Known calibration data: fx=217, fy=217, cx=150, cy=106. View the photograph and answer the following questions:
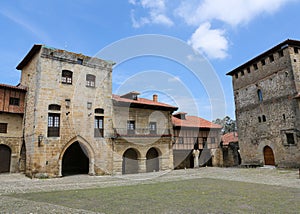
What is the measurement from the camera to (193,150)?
1013 inches

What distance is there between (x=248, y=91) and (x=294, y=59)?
5762mm

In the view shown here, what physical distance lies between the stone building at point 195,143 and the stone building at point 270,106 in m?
3.17

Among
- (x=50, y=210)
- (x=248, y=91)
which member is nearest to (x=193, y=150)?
(x=248, y=91)

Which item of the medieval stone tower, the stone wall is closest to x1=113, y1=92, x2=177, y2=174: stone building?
the medieval stone tower

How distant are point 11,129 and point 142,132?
11129 millimetres

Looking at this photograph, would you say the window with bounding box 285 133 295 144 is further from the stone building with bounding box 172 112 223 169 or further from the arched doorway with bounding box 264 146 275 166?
the stone building with bounding box 172 112 223 169

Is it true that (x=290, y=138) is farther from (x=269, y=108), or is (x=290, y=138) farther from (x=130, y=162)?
(x=130, y=162)

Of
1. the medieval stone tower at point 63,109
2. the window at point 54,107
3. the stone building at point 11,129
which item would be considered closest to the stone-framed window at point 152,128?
the medieval stone tower at point 63,109

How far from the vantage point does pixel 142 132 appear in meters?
20.9

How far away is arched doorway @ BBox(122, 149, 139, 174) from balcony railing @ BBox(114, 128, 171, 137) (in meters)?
1.84

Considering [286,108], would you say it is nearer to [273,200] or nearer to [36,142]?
[273,200]

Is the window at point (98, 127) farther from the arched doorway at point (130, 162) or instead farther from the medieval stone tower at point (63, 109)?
the arched doorway at point (130, 162)

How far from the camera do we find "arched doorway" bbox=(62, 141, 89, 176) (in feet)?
68.4

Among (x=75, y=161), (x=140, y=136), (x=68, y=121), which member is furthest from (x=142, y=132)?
(x=75, y=161)
